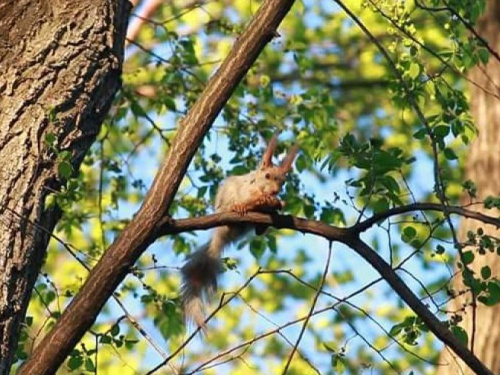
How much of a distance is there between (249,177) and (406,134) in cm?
705

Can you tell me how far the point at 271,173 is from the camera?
13.3ft

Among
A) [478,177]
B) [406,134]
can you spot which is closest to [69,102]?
[478,177]

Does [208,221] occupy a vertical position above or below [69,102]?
below

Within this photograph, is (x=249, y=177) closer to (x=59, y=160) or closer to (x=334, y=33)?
(x=59, y=160)

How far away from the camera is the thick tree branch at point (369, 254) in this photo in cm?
316

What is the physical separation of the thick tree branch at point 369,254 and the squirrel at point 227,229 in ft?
1.69

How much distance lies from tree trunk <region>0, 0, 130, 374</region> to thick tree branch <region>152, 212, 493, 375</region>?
365 millimetres

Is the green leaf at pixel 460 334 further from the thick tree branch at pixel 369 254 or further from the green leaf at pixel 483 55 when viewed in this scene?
the green leaf at pixel 483 55

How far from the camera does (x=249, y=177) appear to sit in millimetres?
4035

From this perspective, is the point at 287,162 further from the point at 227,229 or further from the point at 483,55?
the point at 483,55

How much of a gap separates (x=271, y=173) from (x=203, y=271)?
1.34ft

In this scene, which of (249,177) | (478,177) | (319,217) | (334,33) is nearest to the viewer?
(249,177)

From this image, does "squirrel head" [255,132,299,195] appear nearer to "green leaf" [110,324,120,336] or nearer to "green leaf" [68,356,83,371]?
"green leaf" [110,324,120,336]

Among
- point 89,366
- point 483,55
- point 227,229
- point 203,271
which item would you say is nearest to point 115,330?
point 89,366
